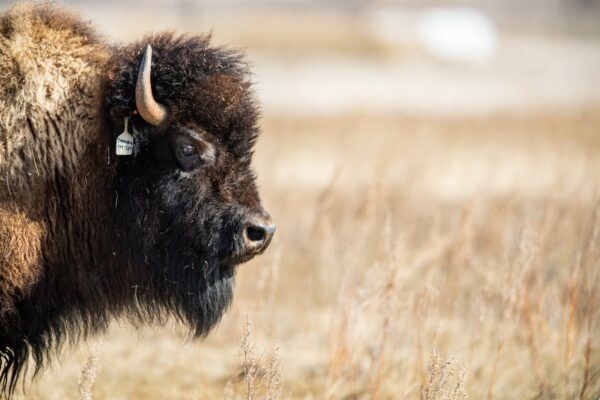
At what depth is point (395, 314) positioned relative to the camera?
4.84 m

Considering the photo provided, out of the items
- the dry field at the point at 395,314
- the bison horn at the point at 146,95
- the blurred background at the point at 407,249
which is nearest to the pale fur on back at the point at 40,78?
the bison horn at the point at 146,95

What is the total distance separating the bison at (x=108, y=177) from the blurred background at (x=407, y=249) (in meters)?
0.44

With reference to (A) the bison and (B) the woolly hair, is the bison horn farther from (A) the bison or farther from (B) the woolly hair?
(B) the woolly hair

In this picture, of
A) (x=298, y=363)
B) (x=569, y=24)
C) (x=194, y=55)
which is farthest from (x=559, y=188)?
(x=569, y=24)

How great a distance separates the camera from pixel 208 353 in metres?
5.98

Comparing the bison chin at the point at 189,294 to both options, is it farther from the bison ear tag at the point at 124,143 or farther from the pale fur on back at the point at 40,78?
the pale fur on back at the point at 40,78

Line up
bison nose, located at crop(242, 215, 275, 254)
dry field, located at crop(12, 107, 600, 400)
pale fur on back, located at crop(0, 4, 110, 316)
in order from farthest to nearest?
dry field, located at crop(12, 107, 600, 400)
bison nose, located at crop(242, 215, 275, 254)
pale fur on back, located at crop(0, 4, 110, 316)

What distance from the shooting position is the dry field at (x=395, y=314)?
4.50 metres

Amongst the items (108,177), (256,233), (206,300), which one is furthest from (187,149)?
(206,300)

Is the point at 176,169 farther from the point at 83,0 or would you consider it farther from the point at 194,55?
the point at 83,0

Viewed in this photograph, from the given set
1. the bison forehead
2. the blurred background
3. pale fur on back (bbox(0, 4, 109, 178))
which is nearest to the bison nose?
the bison forehead

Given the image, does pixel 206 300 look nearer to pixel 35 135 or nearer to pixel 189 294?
pixel 189 294

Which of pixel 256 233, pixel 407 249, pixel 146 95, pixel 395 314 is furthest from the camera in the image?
pixel 407 249

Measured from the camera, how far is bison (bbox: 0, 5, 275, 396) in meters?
3.85
